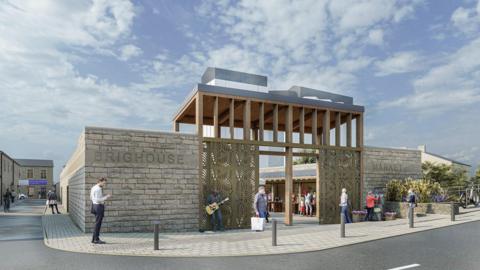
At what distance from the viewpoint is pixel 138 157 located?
13.2m

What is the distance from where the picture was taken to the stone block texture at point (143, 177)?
12523 millimetres

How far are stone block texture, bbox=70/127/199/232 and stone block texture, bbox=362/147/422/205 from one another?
30.2 ft

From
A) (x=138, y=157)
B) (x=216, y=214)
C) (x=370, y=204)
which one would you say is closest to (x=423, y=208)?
(x=370, y=204)

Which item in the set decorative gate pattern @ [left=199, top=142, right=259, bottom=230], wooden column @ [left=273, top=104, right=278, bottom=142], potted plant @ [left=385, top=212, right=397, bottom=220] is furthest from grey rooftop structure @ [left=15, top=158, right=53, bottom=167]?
potted plant @ [left=385, top=212, right=397, bottom=220]

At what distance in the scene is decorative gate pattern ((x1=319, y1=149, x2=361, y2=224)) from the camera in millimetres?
16984

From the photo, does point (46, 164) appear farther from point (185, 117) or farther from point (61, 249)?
point (61, 249)

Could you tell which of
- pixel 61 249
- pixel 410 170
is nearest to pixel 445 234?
pixel 410 170

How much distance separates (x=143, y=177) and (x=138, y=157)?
0.72m

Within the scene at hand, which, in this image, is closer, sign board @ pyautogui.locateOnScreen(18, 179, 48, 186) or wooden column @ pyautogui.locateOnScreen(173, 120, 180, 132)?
wooden column @ pyautogui.locateOnScreen(173, 120, 180, 132)

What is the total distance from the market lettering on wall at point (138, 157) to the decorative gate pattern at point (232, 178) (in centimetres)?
115


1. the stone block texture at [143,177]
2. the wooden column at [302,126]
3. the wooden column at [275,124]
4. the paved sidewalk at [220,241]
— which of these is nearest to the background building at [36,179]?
the stone block texture at [143,177]

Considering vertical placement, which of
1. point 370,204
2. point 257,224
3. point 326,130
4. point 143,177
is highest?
point 326,130

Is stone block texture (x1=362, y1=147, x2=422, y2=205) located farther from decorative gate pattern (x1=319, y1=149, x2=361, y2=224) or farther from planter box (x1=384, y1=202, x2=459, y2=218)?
planter box (x1=384, y1=202, x2=459, y2=218)

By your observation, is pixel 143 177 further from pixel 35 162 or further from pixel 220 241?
pixel 35 162
